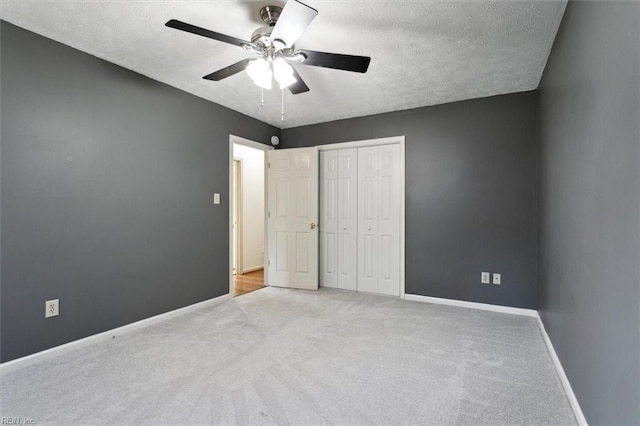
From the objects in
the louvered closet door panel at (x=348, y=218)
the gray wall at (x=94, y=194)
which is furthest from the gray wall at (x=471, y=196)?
the gray wall at (x=94, y=194)

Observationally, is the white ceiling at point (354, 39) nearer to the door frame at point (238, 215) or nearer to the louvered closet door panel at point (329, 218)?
the louvered closet door panel at point (329, 218)

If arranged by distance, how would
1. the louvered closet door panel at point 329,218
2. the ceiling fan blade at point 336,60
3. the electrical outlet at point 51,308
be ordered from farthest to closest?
the louvered closet door panel at point 329,218 < the electrical outlet at point 51,308 < the ceiling fan blade at point 336,60

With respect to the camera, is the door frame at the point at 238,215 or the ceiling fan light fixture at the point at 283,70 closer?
the ceiling fan light fixture at the point at 283,70

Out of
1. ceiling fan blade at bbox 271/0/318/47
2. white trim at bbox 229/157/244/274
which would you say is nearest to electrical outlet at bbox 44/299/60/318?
ceiling fan blade at bbox 271/0/318/47

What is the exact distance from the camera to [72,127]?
8.42ft

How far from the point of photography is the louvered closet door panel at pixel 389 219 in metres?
4.17

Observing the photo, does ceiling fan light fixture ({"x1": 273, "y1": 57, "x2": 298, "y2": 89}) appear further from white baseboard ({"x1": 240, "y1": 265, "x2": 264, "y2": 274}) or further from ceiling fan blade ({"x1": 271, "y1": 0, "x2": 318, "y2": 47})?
white baseboard ({"x1": 240, "y1": 265, "x2": 264, "y2": 274})

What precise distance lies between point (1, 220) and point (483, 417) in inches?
130

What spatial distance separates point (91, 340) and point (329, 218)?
9.95 ft

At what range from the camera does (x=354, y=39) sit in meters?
2.38

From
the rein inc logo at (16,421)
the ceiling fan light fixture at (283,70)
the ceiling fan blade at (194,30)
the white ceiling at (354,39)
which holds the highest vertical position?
the white ceiling at (354,39)

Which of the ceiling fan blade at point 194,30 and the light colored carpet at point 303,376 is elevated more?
the ceiling fan blade at point 194,30

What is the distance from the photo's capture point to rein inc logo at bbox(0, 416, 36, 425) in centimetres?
167

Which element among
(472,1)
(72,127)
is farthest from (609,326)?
(72,127)
